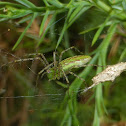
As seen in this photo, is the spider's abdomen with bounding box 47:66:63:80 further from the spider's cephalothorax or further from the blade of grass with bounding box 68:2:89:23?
the blade of grass with bounding box 68:2:89:23

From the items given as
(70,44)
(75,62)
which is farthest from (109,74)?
(70,44)

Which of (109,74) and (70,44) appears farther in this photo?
(70,44)

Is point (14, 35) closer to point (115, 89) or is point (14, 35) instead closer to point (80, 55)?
point (80, 55)

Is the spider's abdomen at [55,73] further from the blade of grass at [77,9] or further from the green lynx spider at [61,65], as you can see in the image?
the blade of grass at [77,9]

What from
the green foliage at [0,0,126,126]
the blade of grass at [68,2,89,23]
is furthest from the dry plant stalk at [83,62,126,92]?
the blade of grass at [68,2,89,23]

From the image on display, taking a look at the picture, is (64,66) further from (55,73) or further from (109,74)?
(109,74)

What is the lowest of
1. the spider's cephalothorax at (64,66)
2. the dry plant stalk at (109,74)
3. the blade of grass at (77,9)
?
the dry plant stalk at (109,74)

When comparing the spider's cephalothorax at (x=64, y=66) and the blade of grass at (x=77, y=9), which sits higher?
the blade of grass at (x=77, y=9)

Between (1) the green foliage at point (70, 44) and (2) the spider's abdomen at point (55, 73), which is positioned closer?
(1) the green foliage at point (70, 44)

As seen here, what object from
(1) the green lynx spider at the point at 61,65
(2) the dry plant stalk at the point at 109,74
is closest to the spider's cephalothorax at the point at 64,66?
(1) the green lynx spider at the point at 61,65
